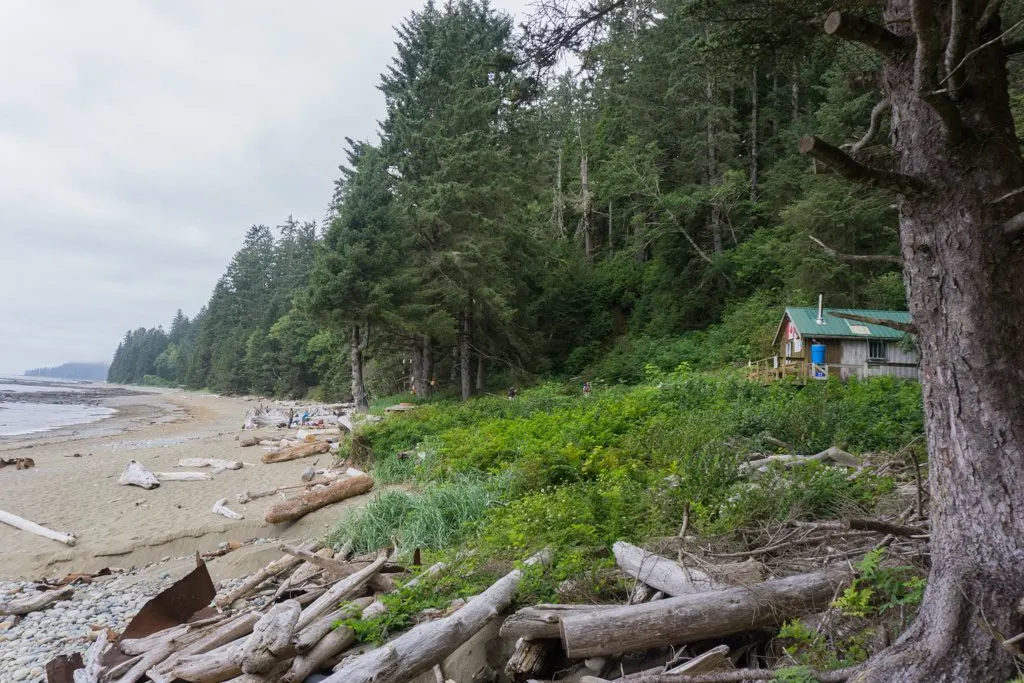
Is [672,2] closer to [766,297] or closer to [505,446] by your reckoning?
[505,446]

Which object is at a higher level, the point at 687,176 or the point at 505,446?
the point at 687,176

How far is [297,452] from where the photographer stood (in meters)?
16.6

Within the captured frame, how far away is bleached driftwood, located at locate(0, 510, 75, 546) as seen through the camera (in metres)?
9.54

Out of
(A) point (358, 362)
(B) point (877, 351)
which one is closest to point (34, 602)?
(A) point (358, 362)

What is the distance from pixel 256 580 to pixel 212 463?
10.9m

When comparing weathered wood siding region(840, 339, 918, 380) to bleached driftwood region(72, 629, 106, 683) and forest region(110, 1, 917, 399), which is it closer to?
forest region(110, 1, 917, 399)

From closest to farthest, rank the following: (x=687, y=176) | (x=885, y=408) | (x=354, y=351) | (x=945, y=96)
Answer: (x=945, y=96) → (x=885, y=408) → (x=354, y=351) → (x=687, y=176)

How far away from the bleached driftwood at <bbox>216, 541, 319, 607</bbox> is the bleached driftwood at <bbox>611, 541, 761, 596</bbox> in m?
4.46

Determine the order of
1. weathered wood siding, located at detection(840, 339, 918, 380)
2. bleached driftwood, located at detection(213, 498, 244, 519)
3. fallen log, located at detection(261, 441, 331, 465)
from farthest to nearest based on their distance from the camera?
weathered wood siding, located at detection(840, 339, 918, 380) < fallen log, located at detection(261, 441, 331, 465) < bleached driftwood, located at detection(213, 498, 244, 519)

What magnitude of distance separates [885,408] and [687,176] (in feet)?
86.9

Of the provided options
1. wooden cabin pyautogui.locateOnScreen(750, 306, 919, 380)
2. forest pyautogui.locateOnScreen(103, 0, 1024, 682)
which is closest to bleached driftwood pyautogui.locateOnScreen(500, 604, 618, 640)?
forest pyautogui.locateOnScreen(103, 0, 1024, 682)

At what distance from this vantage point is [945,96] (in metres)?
2.43

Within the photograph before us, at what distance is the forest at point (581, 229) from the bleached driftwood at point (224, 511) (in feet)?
40.5

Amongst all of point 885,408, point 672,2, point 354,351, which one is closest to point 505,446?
point 885,408
